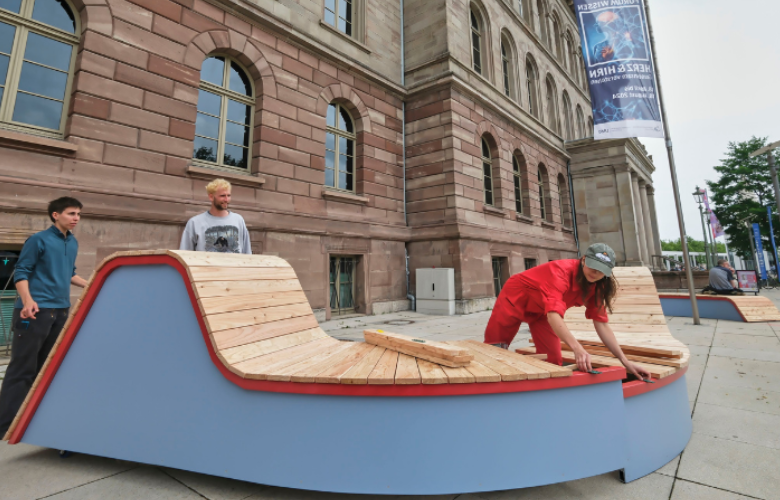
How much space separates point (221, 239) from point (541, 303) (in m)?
3.36

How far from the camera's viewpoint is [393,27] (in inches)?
512

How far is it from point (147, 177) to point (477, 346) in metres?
7.26

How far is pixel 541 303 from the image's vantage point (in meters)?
3.15

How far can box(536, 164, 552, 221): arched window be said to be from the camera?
17922 mm

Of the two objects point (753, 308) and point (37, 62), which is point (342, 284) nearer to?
point (37, 62)

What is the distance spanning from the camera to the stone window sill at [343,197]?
394 inches

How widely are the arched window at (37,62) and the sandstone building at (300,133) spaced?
2 centimetres

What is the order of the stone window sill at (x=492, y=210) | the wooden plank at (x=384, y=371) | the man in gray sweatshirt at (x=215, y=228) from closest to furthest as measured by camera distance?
the wooden plank at (x=384, y=371) → the man in gray sweatshirt at (x=215, y=228) → the stone window sill at (x=492, y=210)

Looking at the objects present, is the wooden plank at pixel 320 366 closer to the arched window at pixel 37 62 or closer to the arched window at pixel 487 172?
the arched window at pixel 37 62

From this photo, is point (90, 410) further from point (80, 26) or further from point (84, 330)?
point (80, 26)

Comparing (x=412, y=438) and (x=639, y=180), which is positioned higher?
(x=639, y=180)

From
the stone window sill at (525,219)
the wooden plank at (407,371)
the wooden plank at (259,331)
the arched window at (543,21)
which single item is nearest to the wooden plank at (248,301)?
the wooden plank at (259,331)

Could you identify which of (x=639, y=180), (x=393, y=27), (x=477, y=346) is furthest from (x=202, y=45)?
(x=639, y=180)

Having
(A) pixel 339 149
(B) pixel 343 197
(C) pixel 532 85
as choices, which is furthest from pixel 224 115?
(C) pixel 532 85
